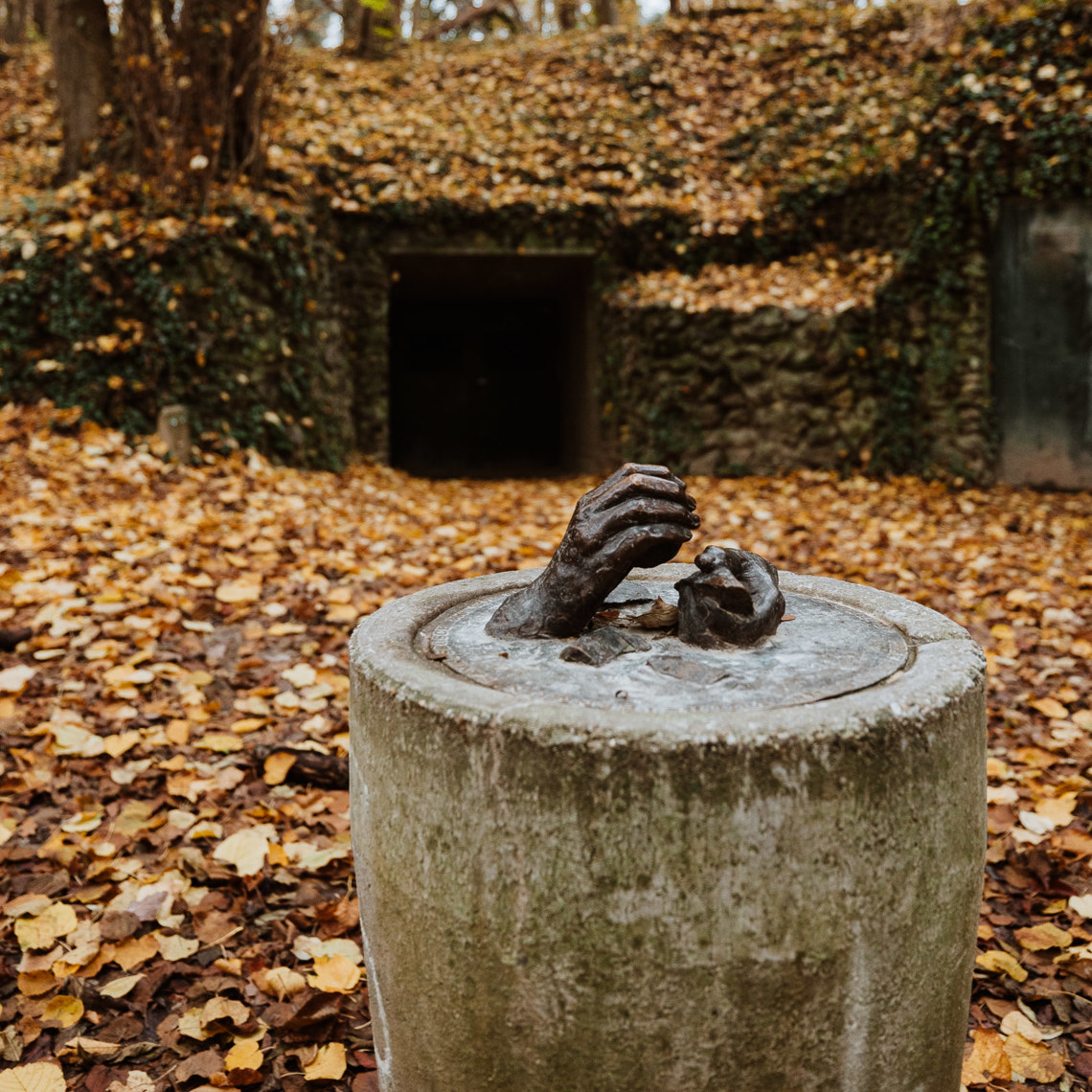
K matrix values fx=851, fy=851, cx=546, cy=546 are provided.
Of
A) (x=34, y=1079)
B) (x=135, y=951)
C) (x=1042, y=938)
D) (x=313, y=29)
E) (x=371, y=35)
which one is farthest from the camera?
(x=313, y=29)

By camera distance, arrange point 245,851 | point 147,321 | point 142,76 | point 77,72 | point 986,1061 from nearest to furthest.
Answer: point 986,1061
point 245,851
point 147,321
point 142,76
point 77,72

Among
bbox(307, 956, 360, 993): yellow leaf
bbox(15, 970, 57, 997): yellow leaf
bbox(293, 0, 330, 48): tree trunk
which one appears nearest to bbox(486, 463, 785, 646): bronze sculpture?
bbox(307, 956, 360, 993): yellow leaf

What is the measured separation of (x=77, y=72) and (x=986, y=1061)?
800cm

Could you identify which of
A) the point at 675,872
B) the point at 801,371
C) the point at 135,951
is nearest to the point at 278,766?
the point at 135,951

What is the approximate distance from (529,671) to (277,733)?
5.95 ft

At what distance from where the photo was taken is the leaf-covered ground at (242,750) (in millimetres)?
1873

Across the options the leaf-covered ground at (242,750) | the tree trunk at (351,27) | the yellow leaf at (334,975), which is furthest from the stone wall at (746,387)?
the yellow leaf at (334,975)

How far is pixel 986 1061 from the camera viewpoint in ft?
5.85

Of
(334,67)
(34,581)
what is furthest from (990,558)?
(334,67)

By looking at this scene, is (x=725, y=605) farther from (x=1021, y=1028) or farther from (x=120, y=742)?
(x=120, y=742)

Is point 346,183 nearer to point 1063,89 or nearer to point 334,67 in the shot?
point 334,67

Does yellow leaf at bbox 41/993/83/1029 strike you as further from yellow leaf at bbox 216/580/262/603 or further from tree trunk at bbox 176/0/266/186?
tree trunk at bbox 176/0/266/186

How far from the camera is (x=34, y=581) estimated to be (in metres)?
3.70

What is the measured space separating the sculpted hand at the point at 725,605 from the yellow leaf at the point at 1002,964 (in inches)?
45.6
